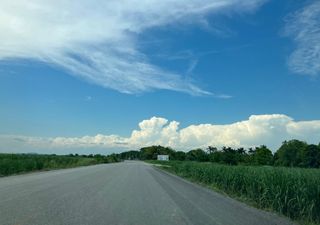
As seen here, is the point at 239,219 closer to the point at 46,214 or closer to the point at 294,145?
the point at 46,214

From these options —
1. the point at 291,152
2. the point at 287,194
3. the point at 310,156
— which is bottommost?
the point at 287,194

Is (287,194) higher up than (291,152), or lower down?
lower down

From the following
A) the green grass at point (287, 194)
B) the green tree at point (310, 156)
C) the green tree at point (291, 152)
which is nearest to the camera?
the green grass at point (287, 194)

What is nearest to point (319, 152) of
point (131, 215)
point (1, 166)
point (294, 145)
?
point (294, 145)

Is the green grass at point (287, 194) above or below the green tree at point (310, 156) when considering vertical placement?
below

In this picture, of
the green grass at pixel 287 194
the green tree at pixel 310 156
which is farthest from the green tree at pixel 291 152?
the green grass at pixel 287 194

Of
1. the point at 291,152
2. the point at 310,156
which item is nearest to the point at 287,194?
the point at 310,156

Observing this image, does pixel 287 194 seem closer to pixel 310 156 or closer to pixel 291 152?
pixel 310 156

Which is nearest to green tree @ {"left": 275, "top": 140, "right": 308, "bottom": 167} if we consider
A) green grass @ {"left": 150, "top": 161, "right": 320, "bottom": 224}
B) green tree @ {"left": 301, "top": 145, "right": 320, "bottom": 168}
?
green tree @ {"left": 301, "top": 145, "right": 320, "bottom": 168}

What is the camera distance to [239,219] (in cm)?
1177

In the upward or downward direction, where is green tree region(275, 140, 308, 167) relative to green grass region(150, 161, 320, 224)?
upward

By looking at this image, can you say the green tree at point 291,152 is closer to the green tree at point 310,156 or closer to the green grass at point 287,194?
the green tree at point 310,156

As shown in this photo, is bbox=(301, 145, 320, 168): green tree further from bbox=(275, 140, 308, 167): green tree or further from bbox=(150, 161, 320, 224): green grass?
bbox=(150, 161, 320, 224): green grass

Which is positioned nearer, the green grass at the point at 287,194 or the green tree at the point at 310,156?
the green grass at the point at 287,194
